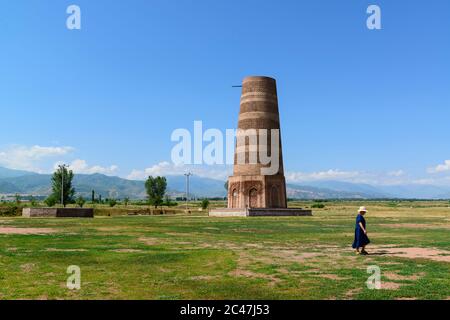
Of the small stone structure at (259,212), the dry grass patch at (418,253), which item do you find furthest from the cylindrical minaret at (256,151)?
the dry grass patch at (418,253)

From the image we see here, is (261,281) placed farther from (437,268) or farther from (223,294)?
(437,268)

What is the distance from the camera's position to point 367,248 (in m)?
18.7

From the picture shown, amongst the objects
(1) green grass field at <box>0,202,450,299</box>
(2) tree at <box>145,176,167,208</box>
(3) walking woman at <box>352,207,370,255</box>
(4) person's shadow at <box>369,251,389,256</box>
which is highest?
(2) tree at <box>145,176,167,208</box>

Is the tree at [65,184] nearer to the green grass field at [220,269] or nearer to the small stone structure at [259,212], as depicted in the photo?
the small stone structure at [259,212]

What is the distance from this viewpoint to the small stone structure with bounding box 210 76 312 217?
55406 millimetres

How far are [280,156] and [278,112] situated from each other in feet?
18.4

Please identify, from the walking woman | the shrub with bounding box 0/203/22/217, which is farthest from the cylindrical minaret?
the walking woman

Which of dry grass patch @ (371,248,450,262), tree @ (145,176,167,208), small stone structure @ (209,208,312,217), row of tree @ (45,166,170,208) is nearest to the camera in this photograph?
dry grass patch @ (371,248,450,262)

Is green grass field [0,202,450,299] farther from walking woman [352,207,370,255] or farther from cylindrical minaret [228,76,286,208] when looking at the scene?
cylindrical minaret [228,76,286,208]

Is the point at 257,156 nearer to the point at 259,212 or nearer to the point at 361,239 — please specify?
the point at 259,212

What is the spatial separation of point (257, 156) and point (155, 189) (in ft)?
135

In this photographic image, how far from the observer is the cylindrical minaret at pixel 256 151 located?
55438 millimetres

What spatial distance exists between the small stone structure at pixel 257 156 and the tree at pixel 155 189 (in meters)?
37.3
